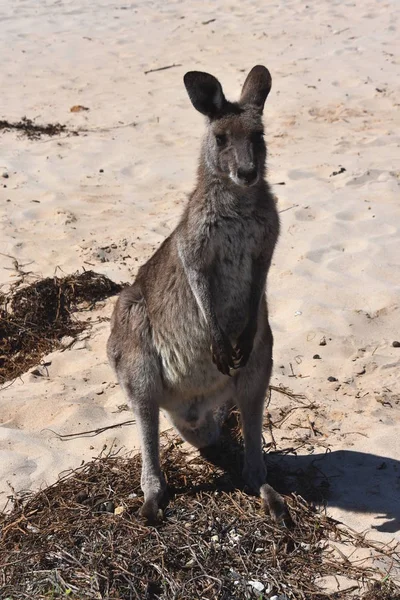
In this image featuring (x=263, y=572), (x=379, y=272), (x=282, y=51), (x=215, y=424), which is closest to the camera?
(x=263, y=572)

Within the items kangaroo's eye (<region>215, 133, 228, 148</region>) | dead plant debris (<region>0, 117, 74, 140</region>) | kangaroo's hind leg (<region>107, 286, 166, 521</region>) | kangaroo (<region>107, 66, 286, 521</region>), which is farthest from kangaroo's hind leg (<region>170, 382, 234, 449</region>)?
dead plant debris (<region>0, 117, 74, 140</region>)

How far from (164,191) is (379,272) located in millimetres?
2517

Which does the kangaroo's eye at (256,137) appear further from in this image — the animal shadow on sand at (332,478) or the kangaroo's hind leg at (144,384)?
the animal shadow on sand at (332,478)

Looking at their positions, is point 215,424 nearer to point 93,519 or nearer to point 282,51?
point 93,519

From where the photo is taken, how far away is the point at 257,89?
3703 millimetres

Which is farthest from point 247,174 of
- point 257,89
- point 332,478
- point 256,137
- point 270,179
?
point 270,179

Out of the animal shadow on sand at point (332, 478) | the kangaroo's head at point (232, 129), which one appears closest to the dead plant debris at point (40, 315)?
the animal shadow on sand at point (332, 478)

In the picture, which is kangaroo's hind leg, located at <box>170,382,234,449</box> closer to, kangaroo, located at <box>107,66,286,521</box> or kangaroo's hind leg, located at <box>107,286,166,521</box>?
kangaroo, located at <box>107,66,286,521</box>

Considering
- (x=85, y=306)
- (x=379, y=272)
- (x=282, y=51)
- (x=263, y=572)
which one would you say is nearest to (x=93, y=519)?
(x=263, y=572)

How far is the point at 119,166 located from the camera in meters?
7.95

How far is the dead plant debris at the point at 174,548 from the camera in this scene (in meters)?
3.02

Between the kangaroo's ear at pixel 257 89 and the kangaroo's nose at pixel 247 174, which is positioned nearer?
the kangaroo's nose at pixel 247 174

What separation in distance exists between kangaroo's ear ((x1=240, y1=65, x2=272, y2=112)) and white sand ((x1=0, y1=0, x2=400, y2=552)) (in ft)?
5.26

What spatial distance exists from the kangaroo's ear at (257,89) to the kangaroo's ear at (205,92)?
0.15 meters
